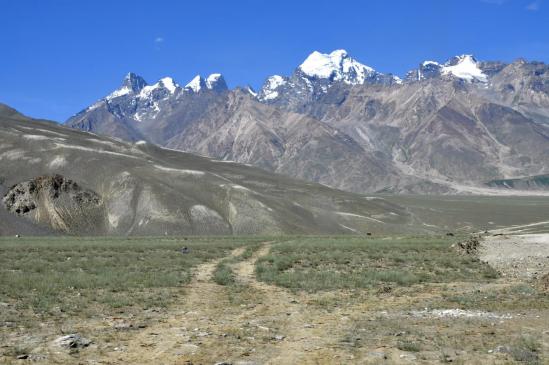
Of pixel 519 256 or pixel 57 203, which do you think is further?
pixel 57 203

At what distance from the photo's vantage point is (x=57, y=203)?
437 feet

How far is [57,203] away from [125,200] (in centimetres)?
1605

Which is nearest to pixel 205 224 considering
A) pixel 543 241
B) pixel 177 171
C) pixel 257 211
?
pixel 257 211

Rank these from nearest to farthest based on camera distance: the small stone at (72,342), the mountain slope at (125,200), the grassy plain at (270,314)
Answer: the grassy plain at (270,314) < the small stone at (72,342) < the mountain slope at (125,200)

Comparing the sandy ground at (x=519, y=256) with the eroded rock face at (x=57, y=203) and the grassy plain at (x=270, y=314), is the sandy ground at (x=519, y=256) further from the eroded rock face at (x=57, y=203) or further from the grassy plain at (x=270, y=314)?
A: the eroded rock face at (x=57, y=203)

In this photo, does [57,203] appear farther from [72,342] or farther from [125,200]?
[72,342]

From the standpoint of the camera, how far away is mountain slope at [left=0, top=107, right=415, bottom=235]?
421 feet

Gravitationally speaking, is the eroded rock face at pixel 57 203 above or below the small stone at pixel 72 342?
above

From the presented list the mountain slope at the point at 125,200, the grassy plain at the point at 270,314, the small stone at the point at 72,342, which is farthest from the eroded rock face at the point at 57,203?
the small stone at the point at 72,342

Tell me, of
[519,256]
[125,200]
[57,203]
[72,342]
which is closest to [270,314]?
[72,342]

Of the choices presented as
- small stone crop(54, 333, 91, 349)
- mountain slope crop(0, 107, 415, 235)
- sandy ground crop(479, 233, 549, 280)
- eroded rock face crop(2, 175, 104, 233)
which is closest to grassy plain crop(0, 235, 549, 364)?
small stone crop(54, 333, 91, 349)

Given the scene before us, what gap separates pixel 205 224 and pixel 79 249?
7295 centimetres

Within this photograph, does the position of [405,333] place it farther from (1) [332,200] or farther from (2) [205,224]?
(1) [332,200]

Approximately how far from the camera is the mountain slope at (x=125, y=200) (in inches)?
5054
